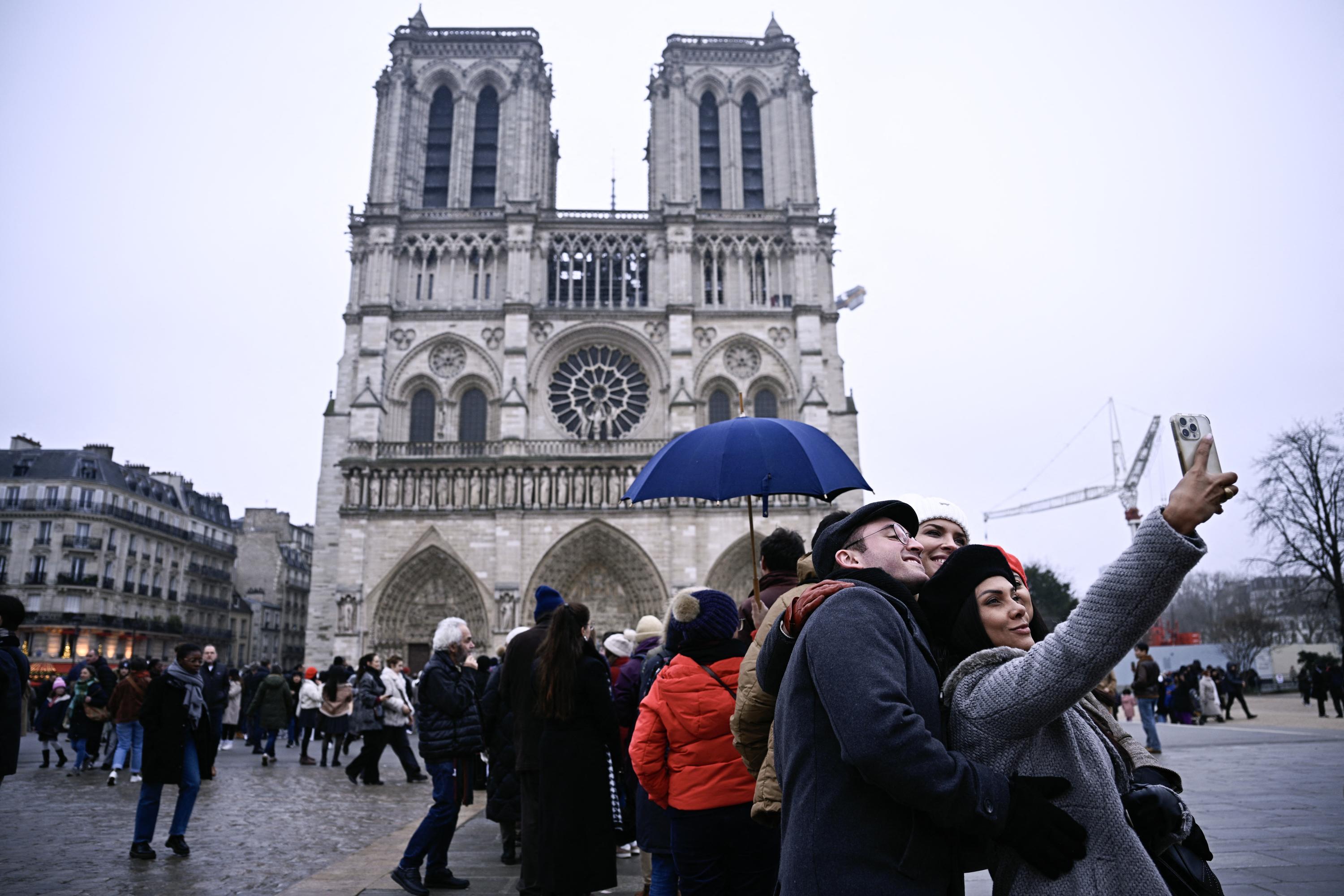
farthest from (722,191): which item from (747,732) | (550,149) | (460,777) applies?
(747,732)

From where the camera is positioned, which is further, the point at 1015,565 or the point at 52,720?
the point at 52,720

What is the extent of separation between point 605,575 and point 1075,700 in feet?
81.1

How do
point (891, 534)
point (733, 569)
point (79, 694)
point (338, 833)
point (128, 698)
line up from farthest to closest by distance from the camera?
point (733, 569) < point (79, 694) < point (128, 698) < point (338, 833) < point (891, 534)

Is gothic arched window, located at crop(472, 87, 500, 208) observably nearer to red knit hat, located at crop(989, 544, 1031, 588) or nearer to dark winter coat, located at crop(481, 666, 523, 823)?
dark winter coat, located at crop(481, 666, 523, 823)

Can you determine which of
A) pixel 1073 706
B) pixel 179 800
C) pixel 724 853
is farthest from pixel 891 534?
pixel 179 800

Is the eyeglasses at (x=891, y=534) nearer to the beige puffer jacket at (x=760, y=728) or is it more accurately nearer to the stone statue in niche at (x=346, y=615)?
the beige puffer jacket at (x=760, y=728)

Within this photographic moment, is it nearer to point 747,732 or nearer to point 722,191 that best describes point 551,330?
point 722,191

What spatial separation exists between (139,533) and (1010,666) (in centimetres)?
4106

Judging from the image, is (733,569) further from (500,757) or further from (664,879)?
(664,879)

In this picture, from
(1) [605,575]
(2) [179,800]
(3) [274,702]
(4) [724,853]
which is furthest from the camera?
(1) [605,575]

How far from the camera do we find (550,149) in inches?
1427

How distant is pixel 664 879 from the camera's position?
4020mm

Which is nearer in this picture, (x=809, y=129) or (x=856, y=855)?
(x=856, y=855)

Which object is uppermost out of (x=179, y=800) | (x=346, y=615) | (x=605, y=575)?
(x=605, y=575)
